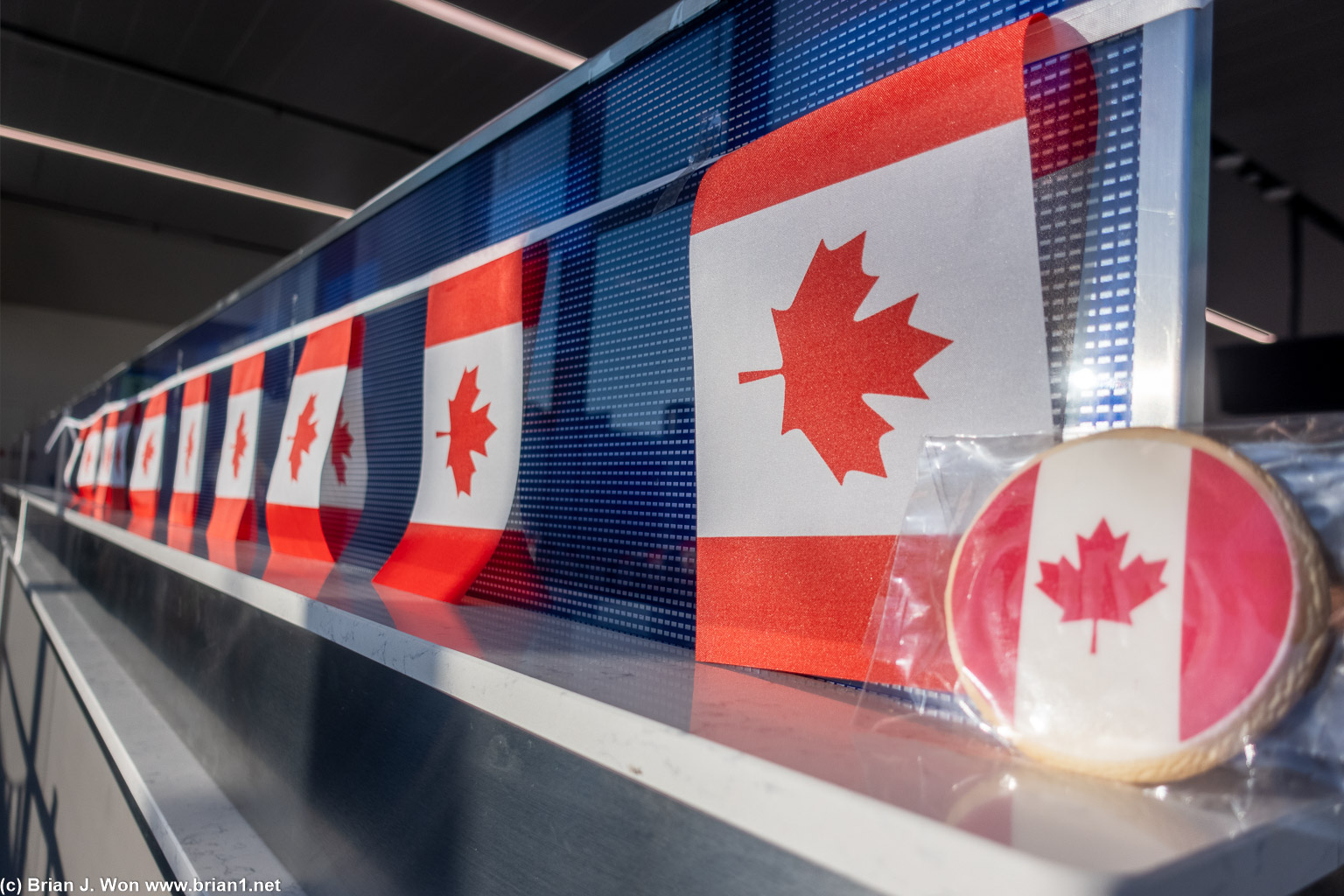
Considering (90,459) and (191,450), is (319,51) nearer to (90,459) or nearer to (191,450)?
(90,459)

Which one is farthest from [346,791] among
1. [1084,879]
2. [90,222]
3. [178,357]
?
[90,222]

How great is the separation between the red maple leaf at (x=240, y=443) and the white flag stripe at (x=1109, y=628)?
74.5 inches

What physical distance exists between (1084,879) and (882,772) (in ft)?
0.37

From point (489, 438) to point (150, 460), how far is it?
8.25 feet

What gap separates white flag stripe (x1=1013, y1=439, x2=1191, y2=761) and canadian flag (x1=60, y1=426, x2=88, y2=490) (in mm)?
5104

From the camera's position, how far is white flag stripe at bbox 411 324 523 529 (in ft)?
3.12

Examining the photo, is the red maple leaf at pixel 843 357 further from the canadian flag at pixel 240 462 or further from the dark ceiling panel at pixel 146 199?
the dark ceiling panel at pixel 146 199

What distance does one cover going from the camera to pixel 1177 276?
1.43 feet

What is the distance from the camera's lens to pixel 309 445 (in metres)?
1.44

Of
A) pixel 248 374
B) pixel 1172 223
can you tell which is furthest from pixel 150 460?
pixel 1172 223

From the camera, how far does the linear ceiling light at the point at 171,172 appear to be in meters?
6.32

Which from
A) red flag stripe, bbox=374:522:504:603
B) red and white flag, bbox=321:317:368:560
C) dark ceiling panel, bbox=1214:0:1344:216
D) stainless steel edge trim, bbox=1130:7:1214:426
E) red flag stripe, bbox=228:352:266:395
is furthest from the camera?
dark ceiling panel, bbox=1214:0:1344:216

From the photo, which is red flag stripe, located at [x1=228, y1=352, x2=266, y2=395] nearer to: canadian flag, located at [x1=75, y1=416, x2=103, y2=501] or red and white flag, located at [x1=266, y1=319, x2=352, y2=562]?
red and white flag, located at [x1=266, y1=319, x2=352, y2=562]

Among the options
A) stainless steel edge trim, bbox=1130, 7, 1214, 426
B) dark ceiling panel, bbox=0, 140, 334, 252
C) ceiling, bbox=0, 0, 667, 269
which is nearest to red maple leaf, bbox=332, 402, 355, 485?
stainless steel edge trim, bbox=1130, 7, 1214, 426
